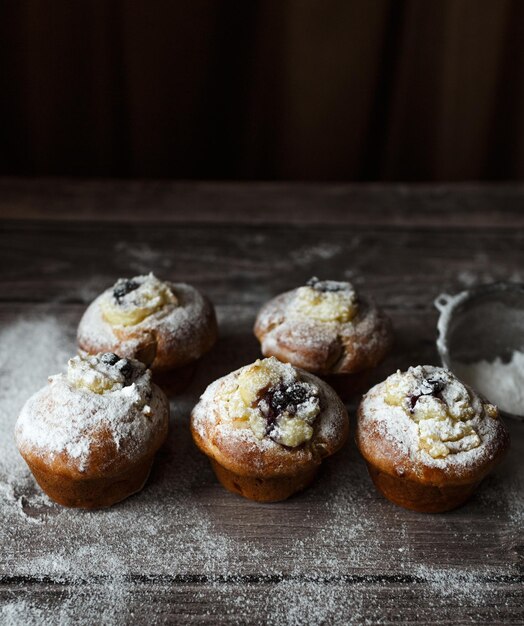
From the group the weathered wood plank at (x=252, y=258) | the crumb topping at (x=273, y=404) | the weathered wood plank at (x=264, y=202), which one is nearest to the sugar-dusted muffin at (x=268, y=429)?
the crumb topping at (x=273, y=404)

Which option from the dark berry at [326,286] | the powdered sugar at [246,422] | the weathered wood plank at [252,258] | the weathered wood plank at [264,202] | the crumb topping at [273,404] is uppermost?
the dark berry at [326,286]

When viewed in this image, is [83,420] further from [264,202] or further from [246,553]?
[264,202]

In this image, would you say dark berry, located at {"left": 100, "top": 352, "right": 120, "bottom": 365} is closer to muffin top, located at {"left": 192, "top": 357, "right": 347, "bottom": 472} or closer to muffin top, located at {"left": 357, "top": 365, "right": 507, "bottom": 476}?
muffin top, located at {"left": 192, "top": 357, "right": 347, "bottom": 472}

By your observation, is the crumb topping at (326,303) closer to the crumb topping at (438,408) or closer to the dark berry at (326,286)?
the dark berry at (326,286)

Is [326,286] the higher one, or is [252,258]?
[326,286]

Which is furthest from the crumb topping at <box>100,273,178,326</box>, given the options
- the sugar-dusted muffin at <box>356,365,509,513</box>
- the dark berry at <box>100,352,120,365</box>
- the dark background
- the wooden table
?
the dark background

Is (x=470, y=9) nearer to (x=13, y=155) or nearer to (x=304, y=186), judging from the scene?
(x=304, y=186)

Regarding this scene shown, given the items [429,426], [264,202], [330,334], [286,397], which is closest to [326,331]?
[330,334]
